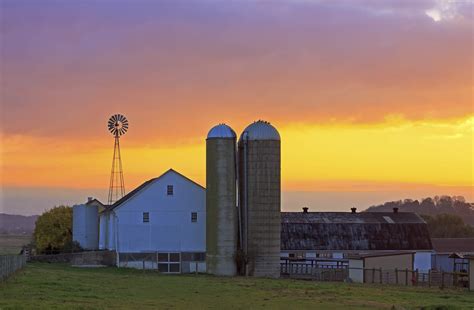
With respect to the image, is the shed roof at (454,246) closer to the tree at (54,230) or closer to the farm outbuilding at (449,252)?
the farm outbuilding at (449,252)

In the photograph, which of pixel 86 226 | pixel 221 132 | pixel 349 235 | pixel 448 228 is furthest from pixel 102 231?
pixel 448 228

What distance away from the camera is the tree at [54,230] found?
79.2m

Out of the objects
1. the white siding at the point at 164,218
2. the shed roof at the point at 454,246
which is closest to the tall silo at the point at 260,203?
the white siding at the point at 164,218

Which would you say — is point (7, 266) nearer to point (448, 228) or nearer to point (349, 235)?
point (349, 235)

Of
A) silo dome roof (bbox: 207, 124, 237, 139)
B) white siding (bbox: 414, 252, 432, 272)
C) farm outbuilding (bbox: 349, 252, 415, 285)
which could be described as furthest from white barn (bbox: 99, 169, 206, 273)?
white siding (bbox: 414, 252, 432, 272)

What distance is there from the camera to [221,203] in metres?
60.4

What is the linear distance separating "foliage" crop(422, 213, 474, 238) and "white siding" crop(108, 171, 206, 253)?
191 feet

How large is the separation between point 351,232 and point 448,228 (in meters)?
50.7

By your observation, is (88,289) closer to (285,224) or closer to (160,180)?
(160,180)

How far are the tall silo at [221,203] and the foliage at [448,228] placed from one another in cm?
6218

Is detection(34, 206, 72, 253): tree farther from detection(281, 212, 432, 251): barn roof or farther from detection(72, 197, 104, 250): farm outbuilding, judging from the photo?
detection(281, 212, 432, 251): barn roof

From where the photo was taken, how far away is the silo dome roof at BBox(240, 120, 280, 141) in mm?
61344

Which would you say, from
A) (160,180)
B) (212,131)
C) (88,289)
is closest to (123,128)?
(160,180)

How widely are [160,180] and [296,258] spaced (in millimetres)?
12852
